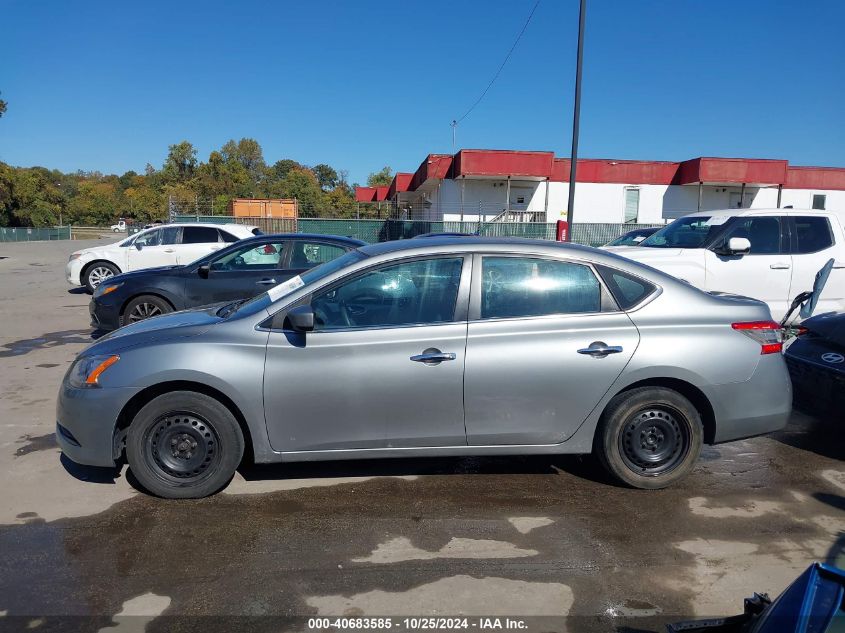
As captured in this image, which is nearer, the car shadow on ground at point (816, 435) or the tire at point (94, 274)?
the car shadow on ground at point (816, 435)

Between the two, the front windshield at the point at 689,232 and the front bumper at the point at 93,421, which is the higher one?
the front windshield at the point at 689,232

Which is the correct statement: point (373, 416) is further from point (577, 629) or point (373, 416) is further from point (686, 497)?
point (686, 497)

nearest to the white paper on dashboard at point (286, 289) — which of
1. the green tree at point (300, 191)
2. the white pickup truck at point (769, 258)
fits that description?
the white pickup truck at point (769, 258)

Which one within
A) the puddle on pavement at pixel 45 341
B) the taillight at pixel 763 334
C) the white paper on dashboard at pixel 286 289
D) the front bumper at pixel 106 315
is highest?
the white paper on dashboard at pixel 286 289

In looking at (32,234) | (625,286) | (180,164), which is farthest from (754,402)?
(180,164)

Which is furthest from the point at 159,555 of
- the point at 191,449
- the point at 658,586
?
the point at 658,586

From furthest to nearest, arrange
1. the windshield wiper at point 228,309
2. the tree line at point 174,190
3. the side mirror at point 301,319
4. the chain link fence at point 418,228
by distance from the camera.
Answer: the tree line at point 174,190 → the chain link fence at point 418,228 → the windshield wiper at point 228,309 → the side mirror at point 301,319

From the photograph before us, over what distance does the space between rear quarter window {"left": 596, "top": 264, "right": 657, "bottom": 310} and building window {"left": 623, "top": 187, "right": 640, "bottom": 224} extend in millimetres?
29194

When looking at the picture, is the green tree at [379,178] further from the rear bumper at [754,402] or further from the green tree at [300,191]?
the rear bumper at [754,402]

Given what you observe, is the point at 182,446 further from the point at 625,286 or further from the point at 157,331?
the point at 625,286

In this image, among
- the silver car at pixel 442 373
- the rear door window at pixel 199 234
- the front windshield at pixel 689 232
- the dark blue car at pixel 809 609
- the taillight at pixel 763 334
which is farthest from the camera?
the rear door window at pixel 199 234

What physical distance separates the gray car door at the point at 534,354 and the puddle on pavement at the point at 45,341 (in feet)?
23.9

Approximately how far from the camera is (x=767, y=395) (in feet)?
13.9

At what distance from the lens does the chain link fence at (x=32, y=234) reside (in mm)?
52250
